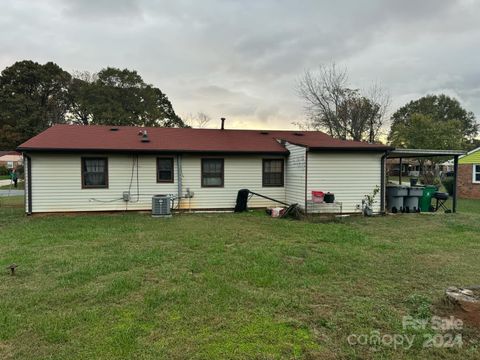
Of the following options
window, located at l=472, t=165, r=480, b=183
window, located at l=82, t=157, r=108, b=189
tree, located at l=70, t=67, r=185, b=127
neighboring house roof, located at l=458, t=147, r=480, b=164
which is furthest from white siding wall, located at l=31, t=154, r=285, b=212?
tree, located at l=70, t=67, r=185, b=127

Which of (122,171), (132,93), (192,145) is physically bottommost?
(122,171)

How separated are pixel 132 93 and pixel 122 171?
90.1ft

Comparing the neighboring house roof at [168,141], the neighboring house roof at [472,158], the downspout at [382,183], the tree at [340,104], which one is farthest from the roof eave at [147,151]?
the tree at [340,104]

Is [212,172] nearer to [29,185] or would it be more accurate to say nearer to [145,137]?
[145,137]

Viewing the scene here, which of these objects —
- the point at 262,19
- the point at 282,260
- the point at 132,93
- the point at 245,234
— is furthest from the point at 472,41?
the point at 132,93

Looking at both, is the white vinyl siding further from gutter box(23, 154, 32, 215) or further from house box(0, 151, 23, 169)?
house box(0, 151, 23, 169)

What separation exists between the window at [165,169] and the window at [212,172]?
1.21 metres

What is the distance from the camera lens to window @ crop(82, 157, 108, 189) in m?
12.2

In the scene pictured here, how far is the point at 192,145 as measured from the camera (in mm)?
13258

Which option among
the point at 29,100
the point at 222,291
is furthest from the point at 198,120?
the point at 222,291

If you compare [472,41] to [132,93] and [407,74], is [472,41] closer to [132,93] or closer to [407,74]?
[407,74]

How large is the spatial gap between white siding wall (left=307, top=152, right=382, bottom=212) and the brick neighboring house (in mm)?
12664

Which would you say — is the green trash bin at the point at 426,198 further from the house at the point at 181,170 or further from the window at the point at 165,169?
the window at the point at 165,169

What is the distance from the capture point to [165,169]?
507 inches
